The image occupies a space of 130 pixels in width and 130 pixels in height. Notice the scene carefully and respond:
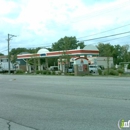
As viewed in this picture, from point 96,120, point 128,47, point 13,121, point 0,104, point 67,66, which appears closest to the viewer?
point 96,120

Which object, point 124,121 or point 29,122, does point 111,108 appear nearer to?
point 124,121

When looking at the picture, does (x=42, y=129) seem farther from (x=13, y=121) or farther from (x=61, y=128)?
(x=13, y=121)

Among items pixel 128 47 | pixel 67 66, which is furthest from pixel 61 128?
pixel 128 47

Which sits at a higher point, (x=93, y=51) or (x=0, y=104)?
(x=93, y=51)

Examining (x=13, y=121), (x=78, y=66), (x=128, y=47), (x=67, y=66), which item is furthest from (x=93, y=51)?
(x=13, y=121)

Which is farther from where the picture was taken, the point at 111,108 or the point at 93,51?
the point at 93,51

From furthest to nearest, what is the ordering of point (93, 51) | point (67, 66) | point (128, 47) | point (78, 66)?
point (128, 47) < point (93, 51) < point (67, 66) < point (78, 66)

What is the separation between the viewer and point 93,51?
185 feet

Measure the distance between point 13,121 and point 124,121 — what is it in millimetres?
3585

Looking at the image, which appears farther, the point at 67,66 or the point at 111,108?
the point at 67,66

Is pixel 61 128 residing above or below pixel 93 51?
below

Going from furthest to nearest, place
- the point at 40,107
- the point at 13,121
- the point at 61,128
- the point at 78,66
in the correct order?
the point at 78,66 → the point at 40,107 → the point at 13,121 → the point at 61,128

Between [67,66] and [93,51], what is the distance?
9.17m

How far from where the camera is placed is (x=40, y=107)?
995 centimetres
